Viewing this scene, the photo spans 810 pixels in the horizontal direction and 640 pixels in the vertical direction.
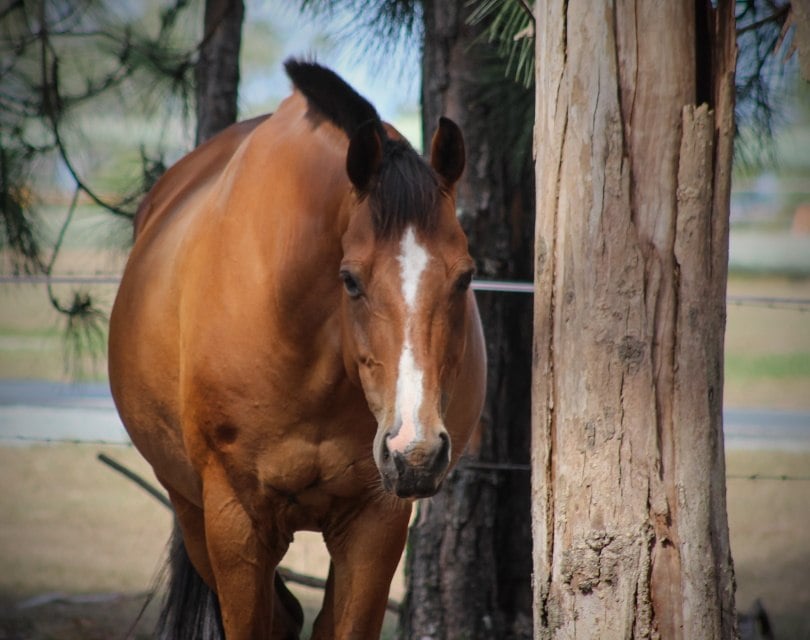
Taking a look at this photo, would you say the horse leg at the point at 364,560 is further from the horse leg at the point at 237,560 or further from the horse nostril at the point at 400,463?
the horse nostril at the point at 400,463

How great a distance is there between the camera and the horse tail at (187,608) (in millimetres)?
3590

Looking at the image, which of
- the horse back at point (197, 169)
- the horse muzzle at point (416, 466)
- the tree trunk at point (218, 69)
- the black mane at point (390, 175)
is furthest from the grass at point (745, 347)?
the horse muzzle at point (416, 466)

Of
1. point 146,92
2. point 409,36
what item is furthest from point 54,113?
point 409,36

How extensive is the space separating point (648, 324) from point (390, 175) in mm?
617

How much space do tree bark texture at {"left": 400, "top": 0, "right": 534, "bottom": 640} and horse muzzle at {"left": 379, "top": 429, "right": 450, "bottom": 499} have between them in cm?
194

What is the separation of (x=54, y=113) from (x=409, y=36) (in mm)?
1445

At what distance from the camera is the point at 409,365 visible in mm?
2188

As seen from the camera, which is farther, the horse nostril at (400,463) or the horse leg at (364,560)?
the horse leg at (364,560)

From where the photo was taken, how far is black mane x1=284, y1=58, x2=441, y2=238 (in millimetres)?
2301

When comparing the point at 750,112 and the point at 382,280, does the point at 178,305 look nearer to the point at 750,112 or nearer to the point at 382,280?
the point at 382,280

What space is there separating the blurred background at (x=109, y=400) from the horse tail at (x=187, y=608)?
1.11m

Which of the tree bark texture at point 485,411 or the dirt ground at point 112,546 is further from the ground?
the tree bark texture at point 485,411

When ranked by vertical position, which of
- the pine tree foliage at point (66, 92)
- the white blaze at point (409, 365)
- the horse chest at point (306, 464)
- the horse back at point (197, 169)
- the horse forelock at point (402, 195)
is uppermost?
the pine tree foliage at point (66, 92)

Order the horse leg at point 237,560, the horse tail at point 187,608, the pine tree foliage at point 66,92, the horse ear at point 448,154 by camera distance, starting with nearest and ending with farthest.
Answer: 1. the horse ear at point 448,154
2. the horse leg at point 237,560
3. the horse tail at point 187,608
4. the pine tree foliage at point 66,92
